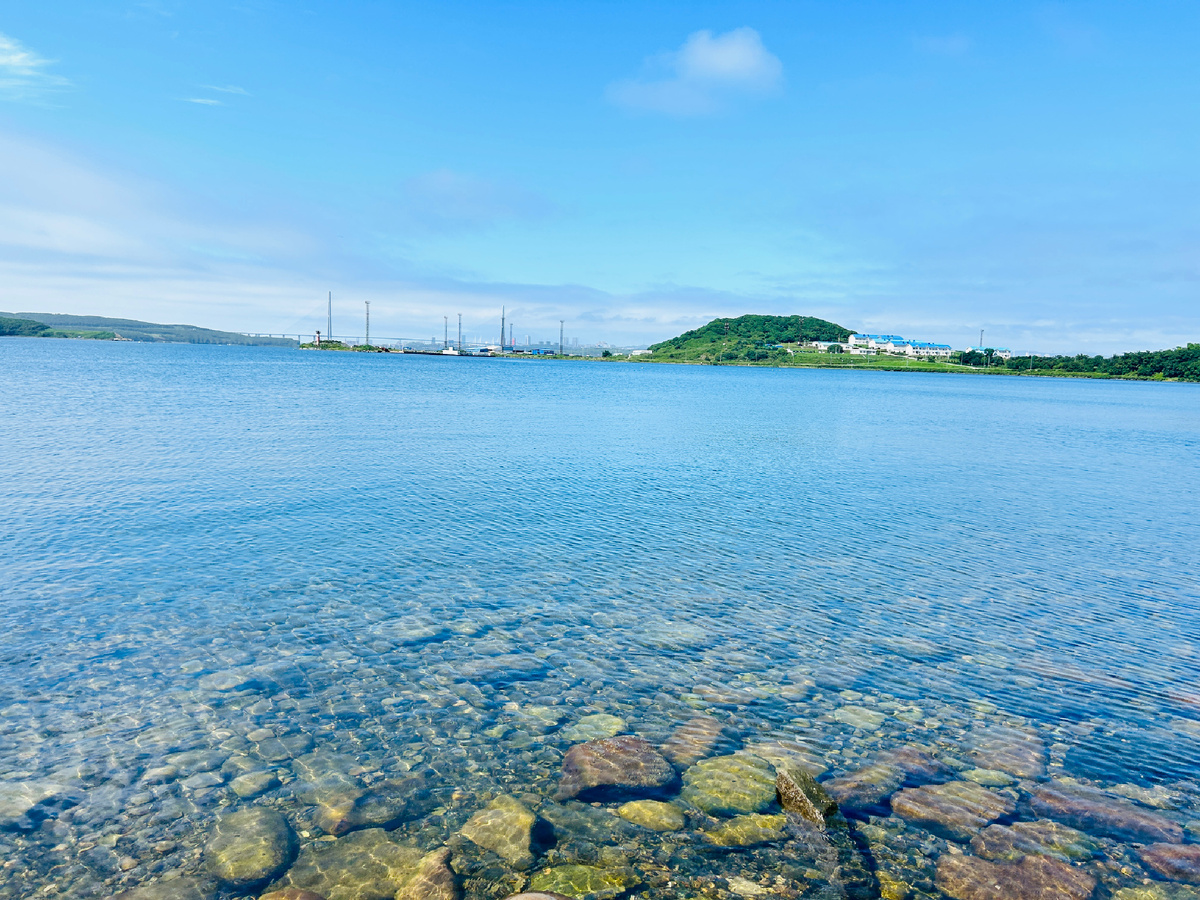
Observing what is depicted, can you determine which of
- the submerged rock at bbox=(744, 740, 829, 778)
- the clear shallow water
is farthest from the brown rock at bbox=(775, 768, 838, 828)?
the clear shallow water

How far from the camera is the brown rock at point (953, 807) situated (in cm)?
919

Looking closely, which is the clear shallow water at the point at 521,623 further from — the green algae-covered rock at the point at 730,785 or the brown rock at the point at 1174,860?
the green algae-covered rock at the point at 730,785

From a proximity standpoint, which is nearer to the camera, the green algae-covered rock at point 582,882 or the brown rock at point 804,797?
the green algae-covered rock at point 582,882

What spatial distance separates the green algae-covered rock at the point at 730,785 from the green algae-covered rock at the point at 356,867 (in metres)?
3.91

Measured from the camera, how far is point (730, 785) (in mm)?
10008

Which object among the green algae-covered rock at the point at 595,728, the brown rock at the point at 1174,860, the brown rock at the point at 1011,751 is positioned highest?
the brown rock at the point at 1011,751

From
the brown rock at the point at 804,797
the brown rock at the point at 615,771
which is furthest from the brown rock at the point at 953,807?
the brown rock at the point at 615,771

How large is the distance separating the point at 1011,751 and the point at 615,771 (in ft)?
21.4

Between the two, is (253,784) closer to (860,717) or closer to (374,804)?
(374,804)

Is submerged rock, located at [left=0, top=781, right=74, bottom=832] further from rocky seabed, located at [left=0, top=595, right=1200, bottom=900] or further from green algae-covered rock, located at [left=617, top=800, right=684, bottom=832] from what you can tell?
green algae-covered rock, located at [left=617, top=800, right=684, bottom=832]

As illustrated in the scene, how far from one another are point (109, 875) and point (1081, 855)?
11.9 m

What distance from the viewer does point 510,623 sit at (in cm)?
1584

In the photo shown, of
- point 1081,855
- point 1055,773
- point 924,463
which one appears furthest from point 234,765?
point 924,463

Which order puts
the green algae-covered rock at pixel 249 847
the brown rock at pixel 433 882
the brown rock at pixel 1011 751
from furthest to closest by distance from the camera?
1. the brown rock at pixel 1011 751
2. the green algae-covered rock at pixel 249 847
3. the brown rock at pixel 433 882
